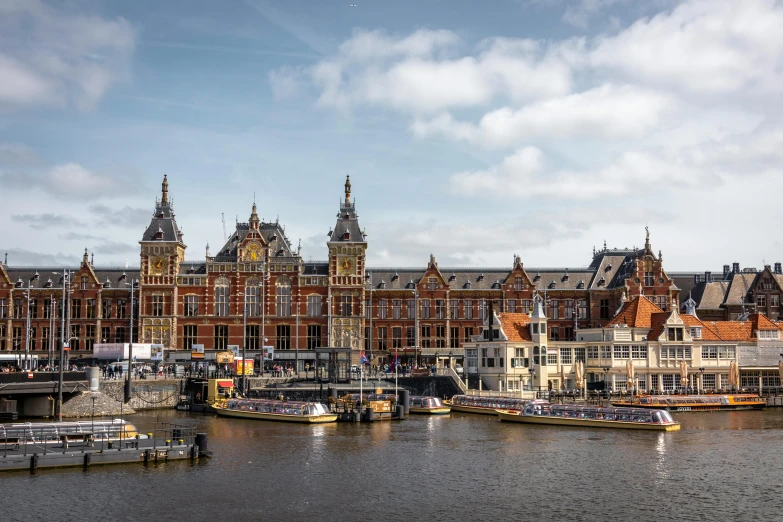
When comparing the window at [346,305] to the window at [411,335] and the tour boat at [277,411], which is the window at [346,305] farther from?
the tour boat at [277,411]

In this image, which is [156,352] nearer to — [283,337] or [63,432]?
[283,337]

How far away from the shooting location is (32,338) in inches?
5015

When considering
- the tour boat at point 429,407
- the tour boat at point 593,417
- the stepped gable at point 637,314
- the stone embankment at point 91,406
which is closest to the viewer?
the tour boat at point 593,417

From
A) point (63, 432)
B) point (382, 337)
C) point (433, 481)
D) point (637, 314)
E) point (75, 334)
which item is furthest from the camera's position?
point (382, 337)

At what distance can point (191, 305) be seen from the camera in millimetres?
126188

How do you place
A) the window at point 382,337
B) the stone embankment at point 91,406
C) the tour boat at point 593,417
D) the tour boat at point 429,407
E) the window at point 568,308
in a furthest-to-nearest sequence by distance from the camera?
the window at point 568,308, the window at point 382,337, the tour boat at point 429,407, the stone embankment at point 91,406, the tour boat at point 593,417

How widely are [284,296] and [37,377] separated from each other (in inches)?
1860

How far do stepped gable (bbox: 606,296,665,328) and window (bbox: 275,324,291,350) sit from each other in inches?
1817

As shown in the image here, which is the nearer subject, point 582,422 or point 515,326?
point 582,422

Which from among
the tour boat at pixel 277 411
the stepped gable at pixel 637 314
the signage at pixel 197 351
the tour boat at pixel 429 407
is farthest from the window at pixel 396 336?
the tour boat at pixel 277 411

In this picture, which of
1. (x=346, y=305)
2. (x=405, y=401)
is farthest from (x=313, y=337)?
(x=405, y=401)

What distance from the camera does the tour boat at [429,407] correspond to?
90.7m

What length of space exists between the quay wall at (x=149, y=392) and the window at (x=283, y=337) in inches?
1014

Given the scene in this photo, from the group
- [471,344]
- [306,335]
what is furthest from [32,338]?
[471,344]
